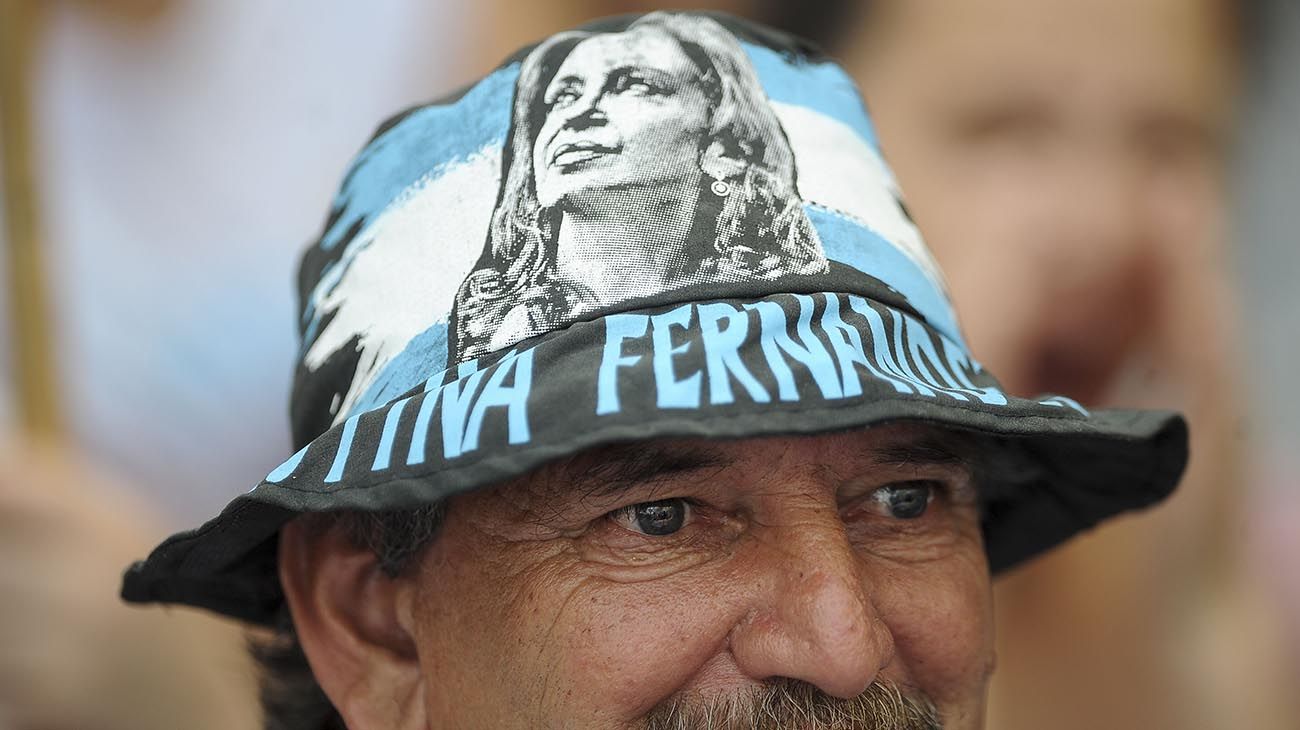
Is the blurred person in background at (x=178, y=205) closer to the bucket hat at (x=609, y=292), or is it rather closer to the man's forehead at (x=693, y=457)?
the bucket hat at (x=609, y=292)

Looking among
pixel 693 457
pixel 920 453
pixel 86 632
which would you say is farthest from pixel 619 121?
pixel 86 632

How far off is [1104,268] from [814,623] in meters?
1.77

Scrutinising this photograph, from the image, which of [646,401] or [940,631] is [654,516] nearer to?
[646,401]

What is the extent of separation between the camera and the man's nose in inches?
56.0

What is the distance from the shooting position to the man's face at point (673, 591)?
4.75ft

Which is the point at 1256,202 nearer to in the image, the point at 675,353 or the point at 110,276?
the point at 675,353

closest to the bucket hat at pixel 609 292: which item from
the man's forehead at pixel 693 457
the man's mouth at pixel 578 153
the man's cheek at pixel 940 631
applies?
the man's mouth at pixel 578 153

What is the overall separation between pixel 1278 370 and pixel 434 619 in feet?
7.83

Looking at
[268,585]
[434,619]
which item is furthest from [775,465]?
[268,585]

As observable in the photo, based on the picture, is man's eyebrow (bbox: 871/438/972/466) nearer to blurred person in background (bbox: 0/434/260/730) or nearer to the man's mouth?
the man's mouth

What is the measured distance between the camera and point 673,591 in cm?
148

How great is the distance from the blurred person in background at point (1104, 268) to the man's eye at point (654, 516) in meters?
1.51

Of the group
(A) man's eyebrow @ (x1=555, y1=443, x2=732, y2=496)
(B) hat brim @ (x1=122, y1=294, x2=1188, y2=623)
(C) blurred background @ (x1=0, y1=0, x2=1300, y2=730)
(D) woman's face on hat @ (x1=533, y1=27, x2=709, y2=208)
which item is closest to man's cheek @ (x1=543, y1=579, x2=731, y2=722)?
(A) man's eyebrow @ (x1=555, y1=443, x2=732, y2=496)

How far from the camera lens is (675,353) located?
133 cm
